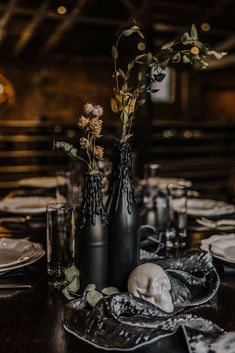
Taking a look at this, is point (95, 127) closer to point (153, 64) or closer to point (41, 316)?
point (153, 64)

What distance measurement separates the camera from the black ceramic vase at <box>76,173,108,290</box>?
100 centimetres

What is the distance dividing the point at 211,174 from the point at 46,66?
4152 millimetres

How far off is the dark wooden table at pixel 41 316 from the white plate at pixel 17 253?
4 cm

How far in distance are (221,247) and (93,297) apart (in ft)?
1.83

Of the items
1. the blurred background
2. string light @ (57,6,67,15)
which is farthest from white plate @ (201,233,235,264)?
string light @ (57,6,67,15)

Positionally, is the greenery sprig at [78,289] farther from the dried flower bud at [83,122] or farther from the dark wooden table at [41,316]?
the dried flower bud at [83,122]

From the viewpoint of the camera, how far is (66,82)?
29.7 feet

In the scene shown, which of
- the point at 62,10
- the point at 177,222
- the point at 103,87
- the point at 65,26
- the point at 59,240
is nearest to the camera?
the point at 59,240

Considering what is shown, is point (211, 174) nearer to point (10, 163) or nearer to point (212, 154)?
point (212, 154)

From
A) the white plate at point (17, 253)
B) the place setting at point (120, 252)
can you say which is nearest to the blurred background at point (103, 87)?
the place setting at point (120, 252)

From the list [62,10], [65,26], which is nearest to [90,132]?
[62,10]

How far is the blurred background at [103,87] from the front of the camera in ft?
18.7

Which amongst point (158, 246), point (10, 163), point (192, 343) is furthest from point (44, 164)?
point (192, 343)

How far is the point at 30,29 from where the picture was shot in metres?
7.11
